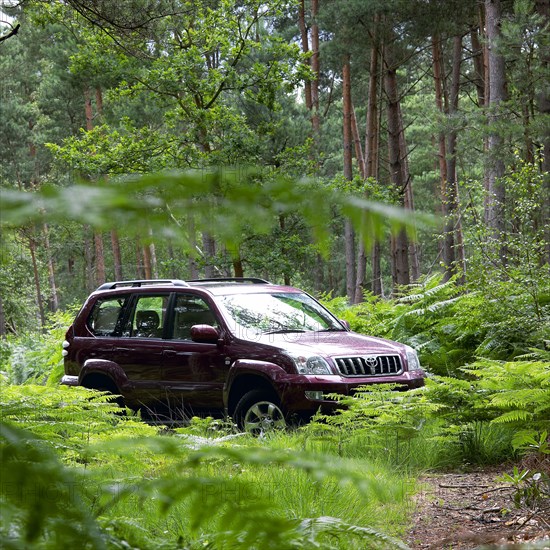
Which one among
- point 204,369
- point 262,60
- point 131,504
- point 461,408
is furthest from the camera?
point 262,60

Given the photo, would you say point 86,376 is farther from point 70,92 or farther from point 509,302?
point 70,92

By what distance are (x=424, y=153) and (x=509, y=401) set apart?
39905mm

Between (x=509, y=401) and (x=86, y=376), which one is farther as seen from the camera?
(x=86, y=376)

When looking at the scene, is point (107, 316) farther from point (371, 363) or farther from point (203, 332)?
point (371, 363)

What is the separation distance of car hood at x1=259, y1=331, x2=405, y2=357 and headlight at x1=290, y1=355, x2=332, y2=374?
6 cm

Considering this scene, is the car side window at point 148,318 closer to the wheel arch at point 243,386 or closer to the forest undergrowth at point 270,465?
the wheel arch at point 243,386

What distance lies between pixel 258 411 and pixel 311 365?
0.74m

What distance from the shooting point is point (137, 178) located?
1.40 m

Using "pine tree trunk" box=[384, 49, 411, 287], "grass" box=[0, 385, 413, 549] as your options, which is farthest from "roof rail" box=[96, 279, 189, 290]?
"pine tree trunk" box=[384, 49, 411, 287]

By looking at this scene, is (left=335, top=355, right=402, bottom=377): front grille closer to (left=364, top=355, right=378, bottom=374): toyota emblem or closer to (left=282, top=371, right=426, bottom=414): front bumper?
(left=364, top=355, right=378, bottom=374): toyota emblem

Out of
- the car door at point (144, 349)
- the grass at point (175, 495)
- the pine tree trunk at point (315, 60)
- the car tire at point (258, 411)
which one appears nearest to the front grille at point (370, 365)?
the car tire at point (258, 411)

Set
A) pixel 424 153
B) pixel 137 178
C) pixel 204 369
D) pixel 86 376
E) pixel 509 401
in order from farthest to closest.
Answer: pixel 424 153
pixel 86 376
pixel 204 369
pixel 509 401
pixel 137 178

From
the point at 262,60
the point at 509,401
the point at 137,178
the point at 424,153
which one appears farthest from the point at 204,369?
the point at 424,153

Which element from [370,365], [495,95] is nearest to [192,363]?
[370,365]
